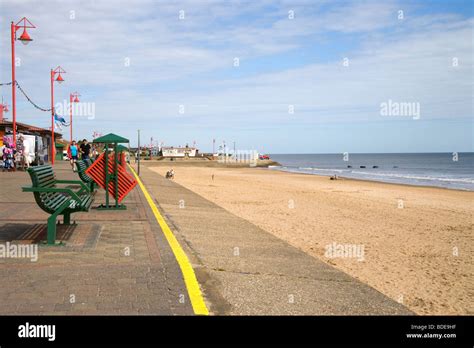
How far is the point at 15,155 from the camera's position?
25188 millimetres

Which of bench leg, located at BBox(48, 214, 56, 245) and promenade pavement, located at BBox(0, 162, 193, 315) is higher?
bench leg, located at BBox(48, 214, 56, 245)

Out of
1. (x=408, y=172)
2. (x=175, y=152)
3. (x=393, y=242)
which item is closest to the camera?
(x=393, y=242)

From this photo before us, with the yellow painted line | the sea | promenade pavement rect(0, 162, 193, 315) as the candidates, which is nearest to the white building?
the sea

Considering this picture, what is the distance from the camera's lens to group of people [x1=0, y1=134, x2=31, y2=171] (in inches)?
970

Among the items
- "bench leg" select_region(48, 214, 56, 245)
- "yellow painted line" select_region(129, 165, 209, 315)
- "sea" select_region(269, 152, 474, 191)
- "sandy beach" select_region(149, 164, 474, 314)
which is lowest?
"sea" select_region(269, 152, 474, 191)

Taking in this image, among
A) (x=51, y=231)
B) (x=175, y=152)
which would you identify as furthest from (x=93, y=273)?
(x=175, y=152)

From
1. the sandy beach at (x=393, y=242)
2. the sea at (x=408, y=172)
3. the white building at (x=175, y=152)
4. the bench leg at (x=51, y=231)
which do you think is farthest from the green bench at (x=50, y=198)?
the white building at (x=175, y=152)

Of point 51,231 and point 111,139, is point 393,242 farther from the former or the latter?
point 51,231

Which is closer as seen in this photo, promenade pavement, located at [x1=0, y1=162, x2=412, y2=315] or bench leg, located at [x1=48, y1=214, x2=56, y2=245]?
promenade pavement, located at [x1=0, y1=162, x2=412, y2=315]

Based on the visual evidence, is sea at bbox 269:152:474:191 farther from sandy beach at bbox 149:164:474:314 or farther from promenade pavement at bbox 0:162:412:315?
promenade pavement at bbox 0:162:412:315

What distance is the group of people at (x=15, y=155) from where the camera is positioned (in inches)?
970

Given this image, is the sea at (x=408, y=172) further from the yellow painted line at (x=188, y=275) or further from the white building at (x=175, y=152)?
the white building at (x=175, y=152)
